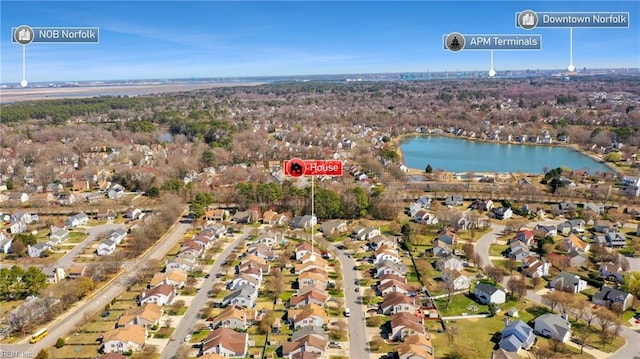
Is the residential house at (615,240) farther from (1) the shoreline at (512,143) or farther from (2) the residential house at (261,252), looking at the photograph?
(2) the residential house at (261,252)

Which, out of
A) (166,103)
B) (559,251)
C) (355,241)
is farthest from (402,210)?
(166,103)

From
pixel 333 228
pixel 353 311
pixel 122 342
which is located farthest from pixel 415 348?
pixel 333 228

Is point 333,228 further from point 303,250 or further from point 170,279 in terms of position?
point 170,279

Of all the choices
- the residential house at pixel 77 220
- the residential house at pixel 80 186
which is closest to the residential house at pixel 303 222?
the residential house at pixel 77 220

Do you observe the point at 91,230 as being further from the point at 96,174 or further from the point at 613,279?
the point at 613,279

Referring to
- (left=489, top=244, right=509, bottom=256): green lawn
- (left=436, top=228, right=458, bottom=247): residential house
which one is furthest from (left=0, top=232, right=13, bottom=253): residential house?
(left=489, top=244, right=509, bottom=256): green lawn
